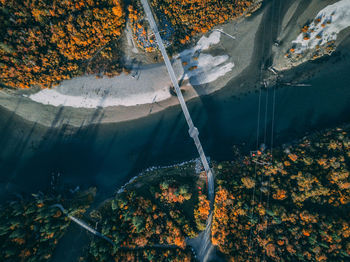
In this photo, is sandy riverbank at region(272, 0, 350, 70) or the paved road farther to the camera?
sandy riverbank at region(272, 0, 350, 70)

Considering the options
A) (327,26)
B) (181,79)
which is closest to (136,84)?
(181,79)

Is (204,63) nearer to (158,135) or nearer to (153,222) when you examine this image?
(158,135)

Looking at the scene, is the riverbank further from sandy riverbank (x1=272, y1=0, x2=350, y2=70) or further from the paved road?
sandy riverbank (x1=272, y1=0, x2=350, y2=70)

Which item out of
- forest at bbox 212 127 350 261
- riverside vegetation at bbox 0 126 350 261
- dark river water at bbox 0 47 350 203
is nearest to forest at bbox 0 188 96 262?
riverside vegetation at bbox 0 126 350 261

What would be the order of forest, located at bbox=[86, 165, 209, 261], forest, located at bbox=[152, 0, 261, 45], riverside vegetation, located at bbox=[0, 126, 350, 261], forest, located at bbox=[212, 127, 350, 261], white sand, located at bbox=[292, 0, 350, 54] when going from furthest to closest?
white sand, located at bbox=[292, 0, 350, 54] < forest, located at bbox=[152, 0, 261, 45] < forest, located at bbox=[86, 165, 209, 261] < riverside vegetation, located at bbox=[0, 126, 350, 261] < forest, located at bbox=[212, 127, 350, 261]

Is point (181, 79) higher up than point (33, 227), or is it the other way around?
point (181, 79)

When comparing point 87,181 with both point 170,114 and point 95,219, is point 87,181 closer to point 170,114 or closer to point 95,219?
point 95,219

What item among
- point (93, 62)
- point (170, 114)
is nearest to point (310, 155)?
point (170, 114)
